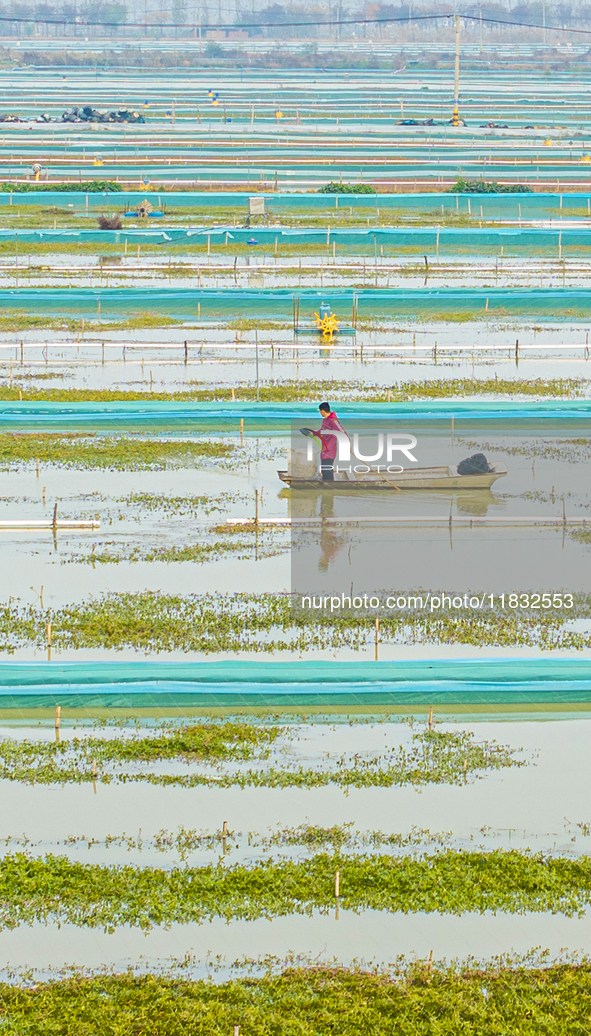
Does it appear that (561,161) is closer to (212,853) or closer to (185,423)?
(185,423)

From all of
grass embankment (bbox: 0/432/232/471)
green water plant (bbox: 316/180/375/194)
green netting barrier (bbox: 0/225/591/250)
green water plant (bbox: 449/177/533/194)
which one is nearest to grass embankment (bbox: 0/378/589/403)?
grass embankment (bbox: 0/432/232/471)

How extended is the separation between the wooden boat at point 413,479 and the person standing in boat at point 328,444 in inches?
4.5

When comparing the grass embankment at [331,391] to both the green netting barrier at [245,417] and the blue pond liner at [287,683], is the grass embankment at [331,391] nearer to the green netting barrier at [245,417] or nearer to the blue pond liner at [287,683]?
the green netting barrier at [245,417]

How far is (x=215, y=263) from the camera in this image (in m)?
31.3

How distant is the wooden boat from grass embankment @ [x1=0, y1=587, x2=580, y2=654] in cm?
289

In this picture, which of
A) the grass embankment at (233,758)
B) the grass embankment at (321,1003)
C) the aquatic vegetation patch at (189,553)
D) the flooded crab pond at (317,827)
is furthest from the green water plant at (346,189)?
the grass embankment at (321,1003)

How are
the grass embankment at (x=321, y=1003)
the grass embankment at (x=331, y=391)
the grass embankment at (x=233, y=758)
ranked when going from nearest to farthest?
the grass embankment at (x=321, y=1003) → the grass embankment at (x=233, y=758) → the grass embankment at (x=331, y=391)

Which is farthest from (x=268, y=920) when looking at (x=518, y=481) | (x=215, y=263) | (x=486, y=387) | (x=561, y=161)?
(x=561, y=161)

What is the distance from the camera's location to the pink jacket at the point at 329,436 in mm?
15312

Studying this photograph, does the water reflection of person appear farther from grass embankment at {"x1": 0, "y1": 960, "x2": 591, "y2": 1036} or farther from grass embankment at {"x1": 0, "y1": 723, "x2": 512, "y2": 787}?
grass embankment at {"x1": 0, "y1": 960, "x2": 591, "y2": 1036}

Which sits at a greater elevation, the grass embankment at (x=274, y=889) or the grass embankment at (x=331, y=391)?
the grass embankment at (x=331, y=391)

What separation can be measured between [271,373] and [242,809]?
13337 mm

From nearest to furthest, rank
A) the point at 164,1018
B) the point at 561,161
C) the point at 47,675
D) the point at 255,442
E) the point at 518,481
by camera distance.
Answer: the point at 164,1018 < the point at 47,675 < the point at 518,481 < the point at 255,442 < the point at 561,161

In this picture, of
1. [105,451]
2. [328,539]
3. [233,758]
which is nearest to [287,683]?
[233,758]
